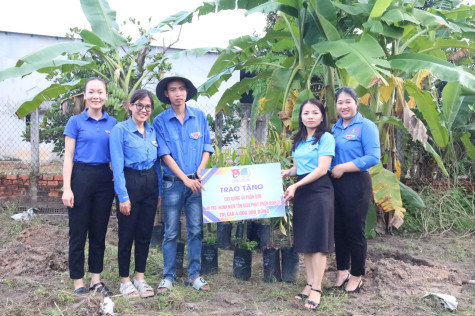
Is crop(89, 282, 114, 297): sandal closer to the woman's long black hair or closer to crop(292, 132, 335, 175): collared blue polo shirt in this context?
crop(292, 132, 335, 175): collared blue polo shirt

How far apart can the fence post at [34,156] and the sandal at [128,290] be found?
12.9 feet

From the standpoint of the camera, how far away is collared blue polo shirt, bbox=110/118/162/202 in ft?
11.0

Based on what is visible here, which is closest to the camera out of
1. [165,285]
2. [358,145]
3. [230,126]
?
[358,145]

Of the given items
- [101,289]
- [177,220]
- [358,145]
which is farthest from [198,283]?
[358,145]

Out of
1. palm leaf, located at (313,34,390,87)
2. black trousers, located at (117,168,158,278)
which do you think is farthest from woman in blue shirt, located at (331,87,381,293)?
black trousers, located at (117,168,158,278)

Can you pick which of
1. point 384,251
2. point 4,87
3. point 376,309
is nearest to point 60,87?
point 376,309

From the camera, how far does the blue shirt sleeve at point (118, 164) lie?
3334 millimetres

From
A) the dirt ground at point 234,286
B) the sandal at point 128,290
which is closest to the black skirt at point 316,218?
the dirt ground at point 234,286

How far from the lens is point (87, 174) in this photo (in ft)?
11.0

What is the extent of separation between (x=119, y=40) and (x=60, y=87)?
2.94 feet

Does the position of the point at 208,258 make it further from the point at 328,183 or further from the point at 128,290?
the point at 328,183

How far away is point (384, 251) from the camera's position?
5.23m

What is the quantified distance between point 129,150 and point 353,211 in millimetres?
1904

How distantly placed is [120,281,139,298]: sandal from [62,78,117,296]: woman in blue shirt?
0.45 feet
